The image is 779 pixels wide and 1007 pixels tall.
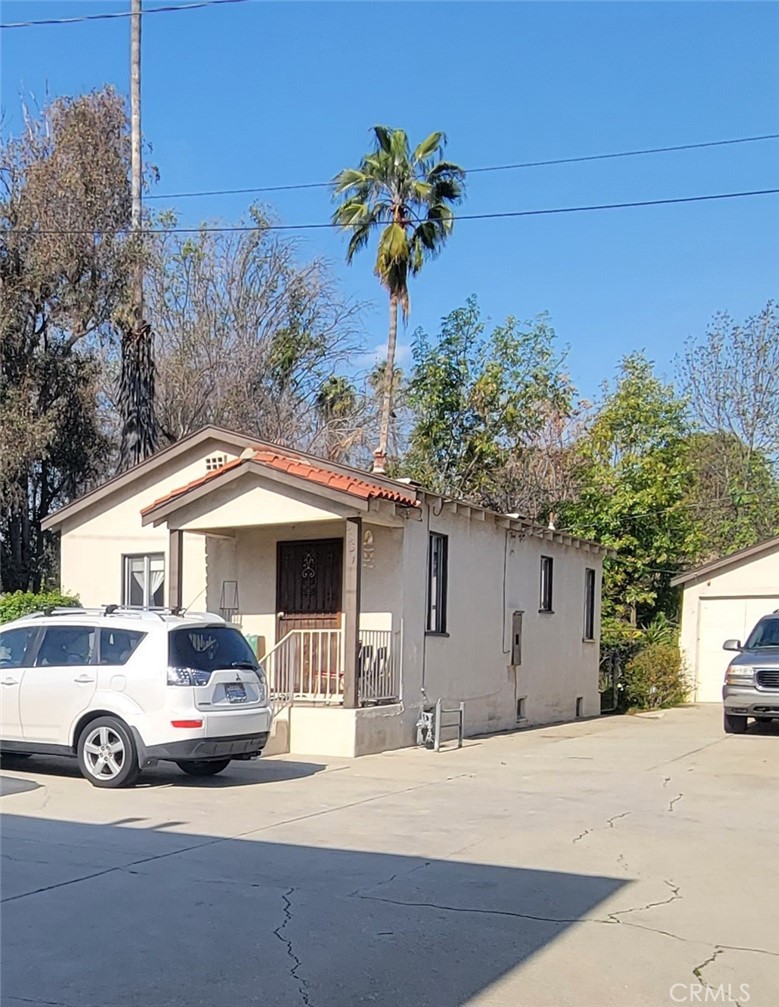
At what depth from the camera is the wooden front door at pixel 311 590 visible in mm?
15838

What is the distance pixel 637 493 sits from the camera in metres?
29.1

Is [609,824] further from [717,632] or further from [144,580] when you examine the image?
[717,632]

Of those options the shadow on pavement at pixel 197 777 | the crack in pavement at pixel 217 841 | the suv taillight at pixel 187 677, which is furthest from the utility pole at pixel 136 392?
the crack in pavement at pixel 217 841

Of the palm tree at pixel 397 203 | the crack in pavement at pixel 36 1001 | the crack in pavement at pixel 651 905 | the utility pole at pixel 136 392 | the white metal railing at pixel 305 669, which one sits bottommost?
the crack in pavement at pixel 651 905

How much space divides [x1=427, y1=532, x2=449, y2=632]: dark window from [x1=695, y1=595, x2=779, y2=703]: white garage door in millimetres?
11895

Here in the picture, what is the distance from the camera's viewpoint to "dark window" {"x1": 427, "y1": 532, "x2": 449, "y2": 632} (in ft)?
53.6

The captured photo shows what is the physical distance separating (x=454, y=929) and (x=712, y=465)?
1213 inches

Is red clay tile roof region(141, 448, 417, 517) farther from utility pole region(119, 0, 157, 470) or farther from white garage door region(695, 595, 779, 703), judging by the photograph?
white garage door region(695, 595, 779, 703)

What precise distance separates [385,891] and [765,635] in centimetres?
1245

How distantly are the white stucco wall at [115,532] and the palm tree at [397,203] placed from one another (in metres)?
9.65

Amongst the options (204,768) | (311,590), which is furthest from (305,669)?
(204,768)

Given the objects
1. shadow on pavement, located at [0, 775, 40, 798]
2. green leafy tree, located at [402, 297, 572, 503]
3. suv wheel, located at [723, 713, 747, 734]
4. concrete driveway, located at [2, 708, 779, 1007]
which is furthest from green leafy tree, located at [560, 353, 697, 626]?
shadow on pavement, located at [0, 775, 40, 798]

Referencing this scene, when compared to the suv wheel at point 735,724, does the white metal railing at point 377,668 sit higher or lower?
higher

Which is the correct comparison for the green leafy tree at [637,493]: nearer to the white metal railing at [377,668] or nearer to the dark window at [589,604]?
the dark window at [589,604]
